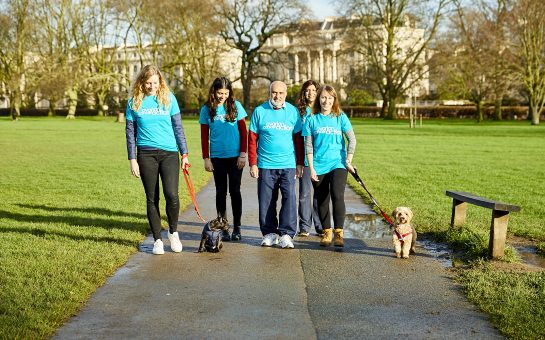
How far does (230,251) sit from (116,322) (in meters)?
2.74

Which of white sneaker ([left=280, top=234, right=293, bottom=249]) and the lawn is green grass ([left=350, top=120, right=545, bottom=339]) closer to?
the lawn

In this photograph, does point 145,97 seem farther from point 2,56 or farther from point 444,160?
point 2,56

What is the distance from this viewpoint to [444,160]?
2098 centimetres

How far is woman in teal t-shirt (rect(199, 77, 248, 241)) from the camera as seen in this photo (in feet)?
25.6

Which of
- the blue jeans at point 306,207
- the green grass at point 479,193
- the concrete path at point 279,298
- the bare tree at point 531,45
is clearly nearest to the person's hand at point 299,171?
the blue jeans at point 306,207

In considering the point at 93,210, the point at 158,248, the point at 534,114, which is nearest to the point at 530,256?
the point at 158,248

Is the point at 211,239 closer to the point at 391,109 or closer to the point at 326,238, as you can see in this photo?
the point at 326,238

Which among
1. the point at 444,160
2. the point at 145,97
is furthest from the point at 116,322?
the point at 444,160

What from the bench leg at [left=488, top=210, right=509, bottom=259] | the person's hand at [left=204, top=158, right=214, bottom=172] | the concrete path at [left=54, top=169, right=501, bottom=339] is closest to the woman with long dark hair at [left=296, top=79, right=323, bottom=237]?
the concrete path at [left=54, top=169, right=501, bottom=339]

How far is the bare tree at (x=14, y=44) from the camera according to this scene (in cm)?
6406

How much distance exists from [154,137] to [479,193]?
7.70m

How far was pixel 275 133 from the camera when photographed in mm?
7523

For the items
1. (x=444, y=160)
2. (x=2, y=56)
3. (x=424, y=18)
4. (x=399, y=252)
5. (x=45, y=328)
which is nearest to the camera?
(x=45, y=328)

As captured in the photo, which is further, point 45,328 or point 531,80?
point 531,80
